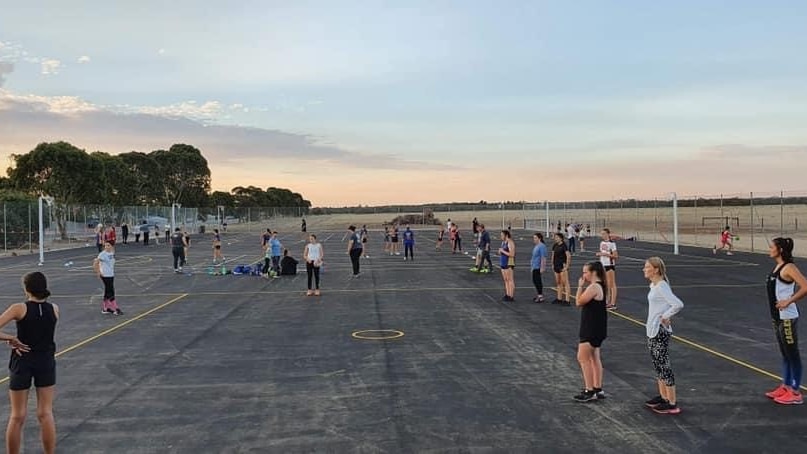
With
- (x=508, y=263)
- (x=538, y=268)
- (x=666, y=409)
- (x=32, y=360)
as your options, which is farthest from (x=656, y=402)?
(x=508, y=263)

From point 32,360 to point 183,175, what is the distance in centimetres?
9113

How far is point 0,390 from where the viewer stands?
326 inches

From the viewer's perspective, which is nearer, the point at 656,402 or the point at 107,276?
the point at 656,402

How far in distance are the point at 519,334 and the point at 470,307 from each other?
3.55 metres

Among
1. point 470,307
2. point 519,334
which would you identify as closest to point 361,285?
point 470,307

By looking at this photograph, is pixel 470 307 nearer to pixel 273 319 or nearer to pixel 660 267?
pixel 273 319

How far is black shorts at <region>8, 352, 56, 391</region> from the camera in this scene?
5465 millimetres

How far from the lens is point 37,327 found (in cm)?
549

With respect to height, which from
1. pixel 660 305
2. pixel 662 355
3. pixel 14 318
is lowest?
pixel 662 355

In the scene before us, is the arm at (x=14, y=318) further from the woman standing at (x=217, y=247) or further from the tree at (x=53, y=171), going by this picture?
the tree at (x=53, y=171)

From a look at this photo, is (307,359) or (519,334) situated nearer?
(307,359)

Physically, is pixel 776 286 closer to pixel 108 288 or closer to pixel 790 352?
pixel 790 352

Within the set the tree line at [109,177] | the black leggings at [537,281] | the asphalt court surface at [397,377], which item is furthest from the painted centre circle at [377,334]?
the tree line at [109,177]

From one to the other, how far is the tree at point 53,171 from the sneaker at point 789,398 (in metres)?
50.4
